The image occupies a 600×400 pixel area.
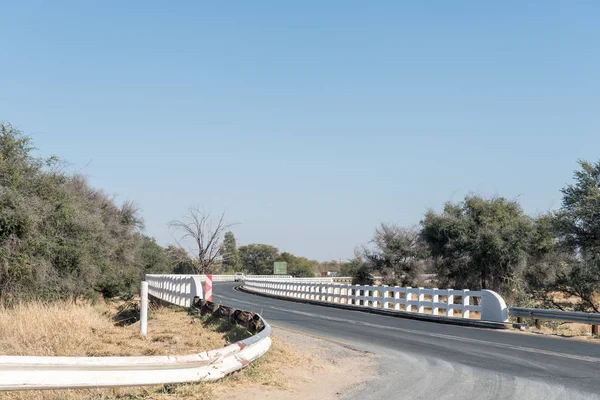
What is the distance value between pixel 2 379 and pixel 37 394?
1964 mm

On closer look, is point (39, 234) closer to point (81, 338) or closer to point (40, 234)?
point (40, 234)

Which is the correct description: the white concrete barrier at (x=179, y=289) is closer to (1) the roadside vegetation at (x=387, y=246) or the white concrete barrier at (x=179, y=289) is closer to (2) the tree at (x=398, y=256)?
(1) the roadside vegetation at (x=387, y=246)

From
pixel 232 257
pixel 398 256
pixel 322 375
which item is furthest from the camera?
pixel 232 257

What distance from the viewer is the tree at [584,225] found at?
88.2 feet

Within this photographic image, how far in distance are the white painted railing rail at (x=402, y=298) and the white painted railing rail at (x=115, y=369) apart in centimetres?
1331

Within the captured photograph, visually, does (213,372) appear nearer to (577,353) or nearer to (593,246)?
(577,353)

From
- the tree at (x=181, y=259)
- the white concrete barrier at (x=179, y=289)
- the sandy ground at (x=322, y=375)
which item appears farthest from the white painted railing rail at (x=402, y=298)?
the tree at (x=181, y=259)

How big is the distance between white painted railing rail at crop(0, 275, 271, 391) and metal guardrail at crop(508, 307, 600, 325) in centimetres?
1151

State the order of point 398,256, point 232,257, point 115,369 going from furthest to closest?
point 232,257 → point 398,256 → point 115,369

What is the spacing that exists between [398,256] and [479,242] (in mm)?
10388

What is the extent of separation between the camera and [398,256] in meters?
43.8

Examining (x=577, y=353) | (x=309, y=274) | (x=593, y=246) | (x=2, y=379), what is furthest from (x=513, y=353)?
(x=309, y=274)

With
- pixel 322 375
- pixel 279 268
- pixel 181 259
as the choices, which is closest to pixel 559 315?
pixel 322 375

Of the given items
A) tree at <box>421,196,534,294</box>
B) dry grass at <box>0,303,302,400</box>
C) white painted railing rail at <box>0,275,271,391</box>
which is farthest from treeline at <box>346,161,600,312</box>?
white painted railing rail at <box>0,275,271,391</box>
